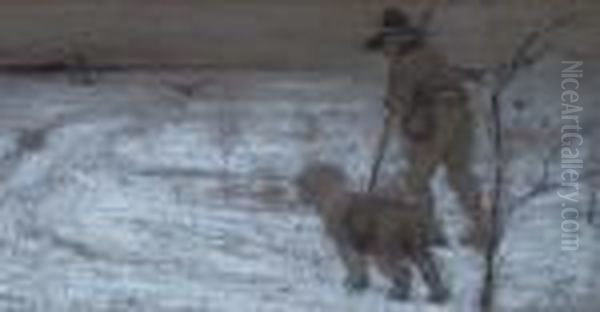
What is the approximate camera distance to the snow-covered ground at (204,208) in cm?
87

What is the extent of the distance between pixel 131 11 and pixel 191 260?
195 millimetres

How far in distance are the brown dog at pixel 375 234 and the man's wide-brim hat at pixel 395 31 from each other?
10 centimetres

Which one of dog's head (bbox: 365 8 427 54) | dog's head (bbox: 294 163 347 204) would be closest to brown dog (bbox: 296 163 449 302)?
dog's head (bbox: 294 163 347 204)

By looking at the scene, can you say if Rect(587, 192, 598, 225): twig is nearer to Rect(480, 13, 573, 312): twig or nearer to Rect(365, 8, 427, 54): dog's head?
Rect(480, 13, 573, 312): twig

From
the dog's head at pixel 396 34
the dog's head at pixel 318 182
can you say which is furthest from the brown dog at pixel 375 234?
the dog's head at pixel 396 34

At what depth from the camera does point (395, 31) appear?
2.86ft

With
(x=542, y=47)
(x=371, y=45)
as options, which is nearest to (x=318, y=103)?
(x=371, y=45)

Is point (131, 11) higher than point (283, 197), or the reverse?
point (131, 11)

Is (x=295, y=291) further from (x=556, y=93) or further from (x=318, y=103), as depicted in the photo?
(x=556, y=93)

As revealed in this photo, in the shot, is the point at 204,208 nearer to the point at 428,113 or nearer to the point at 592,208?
the point at 428,113

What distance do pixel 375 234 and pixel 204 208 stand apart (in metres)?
0.13

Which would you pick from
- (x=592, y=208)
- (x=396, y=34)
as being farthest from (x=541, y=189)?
(x=396, y=34)

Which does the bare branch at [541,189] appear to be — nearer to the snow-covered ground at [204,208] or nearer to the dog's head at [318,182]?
the snow-covered ground at [204,208]

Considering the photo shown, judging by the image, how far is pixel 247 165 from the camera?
0.88m
